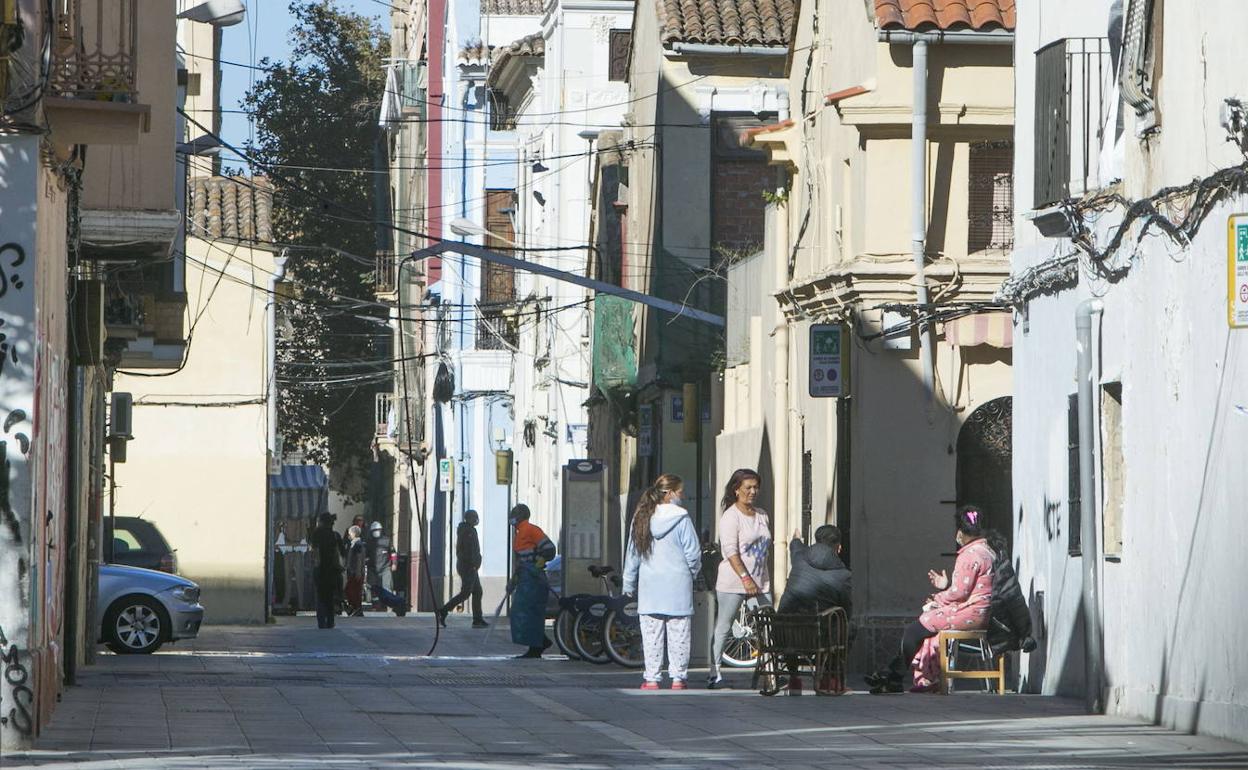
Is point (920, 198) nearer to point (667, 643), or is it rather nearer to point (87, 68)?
point (667, 643)

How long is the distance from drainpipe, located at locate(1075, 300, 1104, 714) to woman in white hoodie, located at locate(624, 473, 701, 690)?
3.41 metres

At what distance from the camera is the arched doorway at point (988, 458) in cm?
2264

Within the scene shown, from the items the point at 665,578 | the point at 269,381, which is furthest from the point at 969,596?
the point at 269,381

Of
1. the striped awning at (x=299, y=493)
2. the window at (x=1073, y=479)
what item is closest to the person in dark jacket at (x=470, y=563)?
the striped awning at (x=299, y=493)

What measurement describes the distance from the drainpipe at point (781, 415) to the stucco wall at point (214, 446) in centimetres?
1218

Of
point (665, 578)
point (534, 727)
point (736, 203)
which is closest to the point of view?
point (534, 727)

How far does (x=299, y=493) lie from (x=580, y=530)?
27.3 m

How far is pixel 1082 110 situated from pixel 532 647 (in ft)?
33.4

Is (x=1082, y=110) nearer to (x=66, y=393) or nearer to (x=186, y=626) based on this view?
(x=66, y=393)

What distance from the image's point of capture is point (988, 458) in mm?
22766

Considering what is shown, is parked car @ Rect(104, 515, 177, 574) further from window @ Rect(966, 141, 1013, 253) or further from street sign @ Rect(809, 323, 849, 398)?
window @ Rect(966, 141, 1013, 253)

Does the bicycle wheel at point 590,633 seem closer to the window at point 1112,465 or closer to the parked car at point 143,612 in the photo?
the parked car at point 143,612

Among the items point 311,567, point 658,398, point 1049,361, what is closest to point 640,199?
point 658,398

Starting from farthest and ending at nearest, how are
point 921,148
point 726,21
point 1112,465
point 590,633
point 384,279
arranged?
point 384,279, point 726,21, point 590,633, point 921,148, point 1112,465
